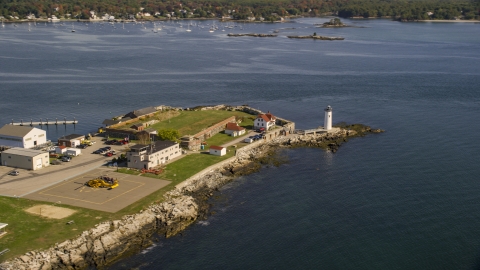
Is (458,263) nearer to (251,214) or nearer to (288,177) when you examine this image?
(251,214)

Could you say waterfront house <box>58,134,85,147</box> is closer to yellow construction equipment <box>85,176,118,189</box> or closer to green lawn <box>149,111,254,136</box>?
green lawn <box>149,111,254,136</box>

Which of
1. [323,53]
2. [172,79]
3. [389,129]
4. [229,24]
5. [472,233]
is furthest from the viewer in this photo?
[229,24]

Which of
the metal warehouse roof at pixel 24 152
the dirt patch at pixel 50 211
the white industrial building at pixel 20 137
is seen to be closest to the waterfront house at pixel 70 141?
the white industrial building at pixel 20 137

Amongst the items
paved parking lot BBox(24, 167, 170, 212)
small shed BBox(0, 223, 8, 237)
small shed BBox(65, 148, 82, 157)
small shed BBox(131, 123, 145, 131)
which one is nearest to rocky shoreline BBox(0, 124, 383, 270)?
paved parking lot BBox(24, 167, 170, 212)

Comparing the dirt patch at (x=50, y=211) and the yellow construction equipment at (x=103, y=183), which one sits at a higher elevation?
the yellow construction equipment at (x=103, y=183)

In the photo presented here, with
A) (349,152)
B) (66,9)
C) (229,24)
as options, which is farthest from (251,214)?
(66,9)

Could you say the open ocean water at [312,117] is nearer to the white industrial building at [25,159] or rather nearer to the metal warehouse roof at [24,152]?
the metal warehouse roof at [24,152]
